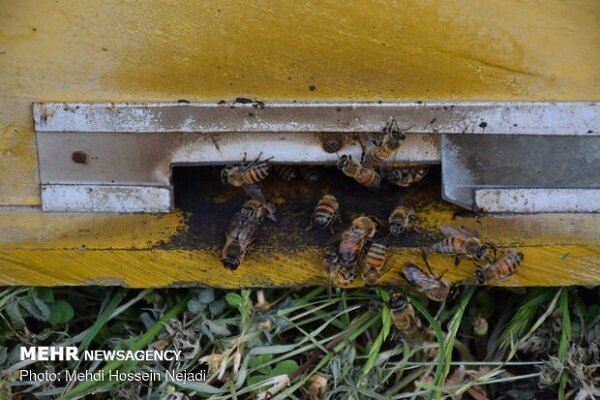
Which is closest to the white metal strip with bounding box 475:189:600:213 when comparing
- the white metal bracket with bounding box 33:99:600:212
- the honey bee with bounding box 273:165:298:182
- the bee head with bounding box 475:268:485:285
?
the white metal bracket with bounding box 33:99:600:212

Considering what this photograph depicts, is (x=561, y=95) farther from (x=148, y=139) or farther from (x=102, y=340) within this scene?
(x=102, y=340)

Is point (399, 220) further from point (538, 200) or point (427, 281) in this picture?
point (538, 200)

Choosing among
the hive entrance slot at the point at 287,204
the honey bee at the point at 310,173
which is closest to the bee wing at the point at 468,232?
the hive entrance slot at the point at 287,204

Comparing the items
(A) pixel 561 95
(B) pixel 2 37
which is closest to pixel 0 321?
(B) pixel 2 37

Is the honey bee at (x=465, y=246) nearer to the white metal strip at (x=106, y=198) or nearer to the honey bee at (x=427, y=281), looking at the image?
the honey bee at (x=427, y=281)

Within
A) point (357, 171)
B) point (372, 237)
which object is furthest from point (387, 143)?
point (372, 237)

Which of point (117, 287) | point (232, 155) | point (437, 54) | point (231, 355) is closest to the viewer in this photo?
point (437, 54)
